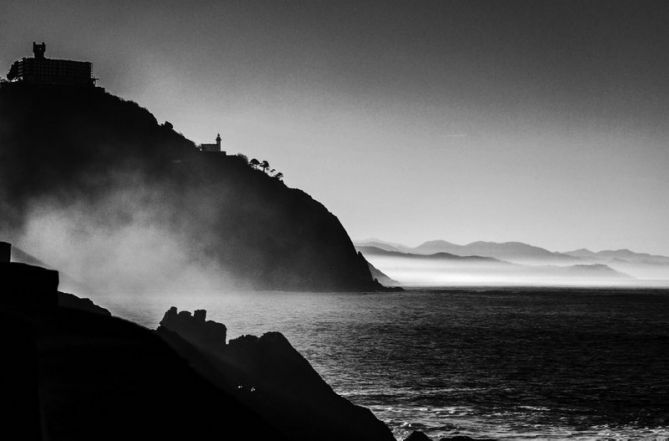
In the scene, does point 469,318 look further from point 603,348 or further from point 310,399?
point 310,399

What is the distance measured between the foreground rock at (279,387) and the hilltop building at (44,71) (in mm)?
175441

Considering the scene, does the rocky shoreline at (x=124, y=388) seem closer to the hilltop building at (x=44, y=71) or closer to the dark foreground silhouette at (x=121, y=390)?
the dark foreground silhouette at (x=121, y=390)

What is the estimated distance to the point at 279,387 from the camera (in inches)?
1172

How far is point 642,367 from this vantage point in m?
58.9

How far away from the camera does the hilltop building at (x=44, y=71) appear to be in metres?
193

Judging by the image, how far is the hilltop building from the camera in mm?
193125

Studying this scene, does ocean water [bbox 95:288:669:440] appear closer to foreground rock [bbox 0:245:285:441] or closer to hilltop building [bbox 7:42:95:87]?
foreground rock [bbox 0:245:285:441]

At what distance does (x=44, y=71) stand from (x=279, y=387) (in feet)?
605

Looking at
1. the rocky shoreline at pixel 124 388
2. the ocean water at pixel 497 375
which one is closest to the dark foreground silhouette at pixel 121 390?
the rocky shoreline at pixel 124 388

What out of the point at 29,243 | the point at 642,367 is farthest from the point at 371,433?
the point at 29,243

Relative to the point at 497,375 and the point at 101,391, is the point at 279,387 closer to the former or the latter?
the point at 101,391

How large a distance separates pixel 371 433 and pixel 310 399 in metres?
3.87

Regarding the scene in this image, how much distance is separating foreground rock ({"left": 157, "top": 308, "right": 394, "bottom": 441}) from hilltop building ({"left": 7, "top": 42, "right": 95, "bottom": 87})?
6907 inches

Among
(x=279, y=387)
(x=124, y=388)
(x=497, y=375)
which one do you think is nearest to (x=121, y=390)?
(x=124, y=388)
